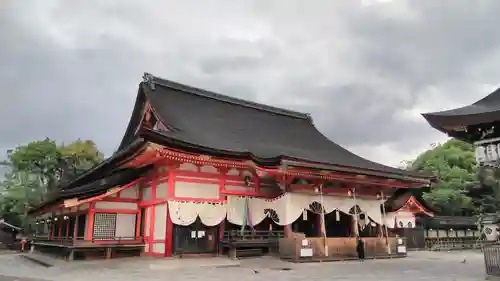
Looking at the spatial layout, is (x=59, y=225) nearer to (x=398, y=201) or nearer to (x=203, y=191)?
(x=203, y=191)

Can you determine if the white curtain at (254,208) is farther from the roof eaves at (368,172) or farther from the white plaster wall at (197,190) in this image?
the roof eaves at (368,172)

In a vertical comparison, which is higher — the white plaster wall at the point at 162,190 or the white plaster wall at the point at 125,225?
the white plaster wall at the point at 162,190

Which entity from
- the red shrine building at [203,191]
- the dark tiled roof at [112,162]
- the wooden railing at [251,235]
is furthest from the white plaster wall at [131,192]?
the wooden railing at [251,235]

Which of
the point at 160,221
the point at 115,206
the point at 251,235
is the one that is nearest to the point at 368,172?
the point at 251,235

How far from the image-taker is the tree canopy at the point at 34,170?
95.2 ft

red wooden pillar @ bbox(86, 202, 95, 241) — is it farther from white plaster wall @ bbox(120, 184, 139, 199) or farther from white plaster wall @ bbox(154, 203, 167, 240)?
white plaster wall @ bbox(154, 203, 167, 240)

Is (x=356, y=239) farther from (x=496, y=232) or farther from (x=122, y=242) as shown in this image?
(x=122, y=242)

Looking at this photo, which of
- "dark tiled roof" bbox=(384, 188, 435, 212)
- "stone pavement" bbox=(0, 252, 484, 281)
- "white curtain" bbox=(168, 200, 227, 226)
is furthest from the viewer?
"dark tiled roof" bbox=(384, 188, 435, 212)

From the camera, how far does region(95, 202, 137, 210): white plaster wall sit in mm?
14217

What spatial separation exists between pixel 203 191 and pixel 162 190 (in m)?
1.51

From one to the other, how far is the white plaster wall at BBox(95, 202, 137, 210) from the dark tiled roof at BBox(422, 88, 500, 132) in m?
11.3

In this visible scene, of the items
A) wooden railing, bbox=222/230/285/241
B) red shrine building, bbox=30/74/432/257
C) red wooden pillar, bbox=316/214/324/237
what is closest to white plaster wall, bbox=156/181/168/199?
red shrine building, bbox=30/74/432/257

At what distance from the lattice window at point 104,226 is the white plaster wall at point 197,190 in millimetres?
3203

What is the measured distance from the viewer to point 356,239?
14.8 metres
